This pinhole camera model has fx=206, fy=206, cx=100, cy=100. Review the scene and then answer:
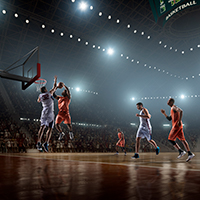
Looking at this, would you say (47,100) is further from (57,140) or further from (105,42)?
(105,42)

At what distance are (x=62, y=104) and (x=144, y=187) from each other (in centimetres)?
498

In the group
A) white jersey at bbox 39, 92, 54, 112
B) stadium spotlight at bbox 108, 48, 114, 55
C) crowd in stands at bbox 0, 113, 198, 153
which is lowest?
crowd in stands at bbox 0, 113, 198, 153

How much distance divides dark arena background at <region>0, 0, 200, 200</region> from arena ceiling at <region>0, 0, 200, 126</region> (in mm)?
75

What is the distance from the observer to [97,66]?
2236 cm

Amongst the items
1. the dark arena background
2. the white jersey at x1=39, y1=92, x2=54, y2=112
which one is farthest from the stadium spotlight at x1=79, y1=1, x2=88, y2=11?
the white jersey at x1=39, y1=92, x2=54, y2=112

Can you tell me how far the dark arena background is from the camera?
12805mm

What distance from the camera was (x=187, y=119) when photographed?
29.8 metres

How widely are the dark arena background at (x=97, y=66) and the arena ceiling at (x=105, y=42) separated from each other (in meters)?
0.08

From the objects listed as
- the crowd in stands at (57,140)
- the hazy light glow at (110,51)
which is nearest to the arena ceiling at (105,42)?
the hazy light glow at (110,51)

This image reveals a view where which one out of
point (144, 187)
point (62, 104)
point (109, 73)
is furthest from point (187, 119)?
point (144, 187)

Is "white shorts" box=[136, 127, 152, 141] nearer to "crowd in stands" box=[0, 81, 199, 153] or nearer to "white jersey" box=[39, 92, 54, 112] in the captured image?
"white jersey" box=[39, 92, 54, 112]

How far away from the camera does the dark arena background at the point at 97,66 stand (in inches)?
504

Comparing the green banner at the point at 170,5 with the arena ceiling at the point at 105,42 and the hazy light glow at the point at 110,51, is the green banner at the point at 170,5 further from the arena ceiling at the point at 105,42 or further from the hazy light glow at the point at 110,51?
the hazy light glow at the point at 110,51

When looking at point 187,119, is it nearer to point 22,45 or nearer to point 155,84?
point 155,84
